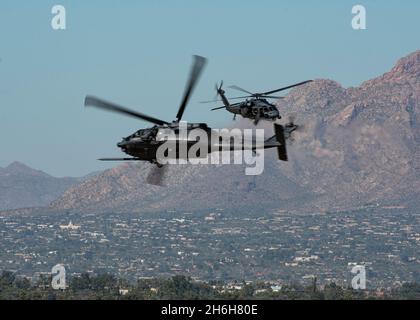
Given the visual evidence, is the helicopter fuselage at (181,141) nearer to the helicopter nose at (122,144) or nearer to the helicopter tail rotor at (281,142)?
the helicopter nose at (122,144)

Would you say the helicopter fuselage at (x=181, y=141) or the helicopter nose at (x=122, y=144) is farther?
the helicopter nose at (x=122, y=144)

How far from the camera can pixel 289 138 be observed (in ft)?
364

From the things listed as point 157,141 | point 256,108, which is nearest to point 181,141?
point 157,141

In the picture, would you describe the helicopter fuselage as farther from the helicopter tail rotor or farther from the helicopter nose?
the helicopter tail rotor

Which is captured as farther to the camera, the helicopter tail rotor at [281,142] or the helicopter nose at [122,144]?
the helicopter tail rotor at [281,142]

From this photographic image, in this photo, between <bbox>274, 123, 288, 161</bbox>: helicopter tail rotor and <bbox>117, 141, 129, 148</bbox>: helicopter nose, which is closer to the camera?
<bbox>117, 141, 129, 148</bbox>: helicopter nose

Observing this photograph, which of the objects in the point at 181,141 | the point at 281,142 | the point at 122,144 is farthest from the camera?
the point at 281,142

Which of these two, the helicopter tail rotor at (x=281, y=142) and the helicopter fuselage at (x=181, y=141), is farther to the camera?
the helicopter tail rotor at (x=281, y=142)

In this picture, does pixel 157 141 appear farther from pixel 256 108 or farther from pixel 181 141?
pixel 256 108

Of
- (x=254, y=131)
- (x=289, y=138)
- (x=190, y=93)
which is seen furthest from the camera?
(x=289, y=138)

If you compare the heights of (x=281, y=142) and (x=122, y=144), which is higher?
(x=281, y=142)
